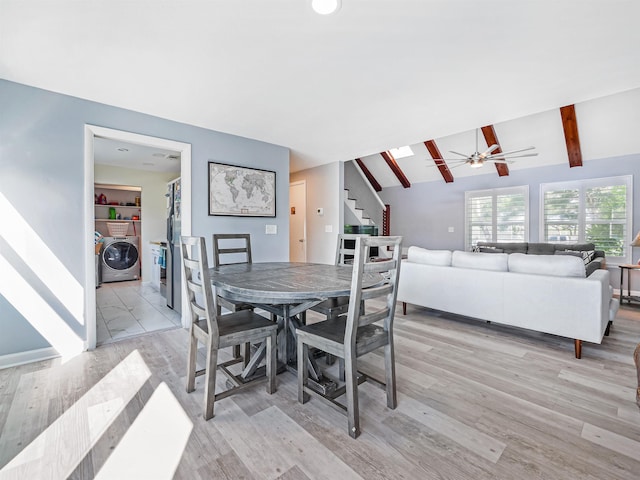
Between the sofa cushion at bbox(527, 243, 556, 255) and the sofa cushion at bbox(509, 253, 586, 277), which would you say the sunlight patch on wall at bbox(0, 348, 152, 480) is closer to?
the sofa cushion at bbox(509, 253, 586, 277)

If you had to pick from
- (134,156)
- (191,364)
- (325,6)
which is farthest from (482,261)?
(134,156)

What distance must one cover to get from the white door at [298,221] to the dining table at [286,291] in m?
3.33

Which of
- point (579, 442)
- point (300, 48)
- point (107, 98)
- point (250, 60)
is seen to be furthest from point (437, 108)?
point (107, 98)

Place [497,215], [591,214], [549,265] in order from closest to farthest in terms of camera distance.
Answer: [549,265], [591,214], [497,215]

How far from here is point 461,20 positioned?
178cm

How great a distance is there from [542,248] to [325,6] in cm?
613

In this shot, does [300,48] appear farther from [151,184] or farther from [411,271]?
[151,184]

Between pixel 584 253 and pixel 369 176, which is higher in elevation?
pixel 369 176

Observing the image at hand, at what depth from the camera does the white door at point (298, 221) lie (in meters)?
5.92

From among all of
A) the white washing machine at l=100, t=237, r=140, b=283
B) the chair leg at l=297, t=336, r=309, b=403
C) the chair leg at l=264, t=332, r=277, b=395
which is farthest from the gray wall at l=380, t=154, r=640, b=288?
the white washing machine at l=100, t=237, r=140, b=283

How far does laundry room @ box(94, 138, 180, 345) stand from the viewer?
5082mm

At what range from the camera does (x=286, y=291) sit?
5.29 feet

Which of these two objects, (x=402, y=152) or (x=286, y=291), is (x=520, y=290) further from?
(x=402, y=152)

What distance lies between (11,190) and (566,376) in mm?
4589
